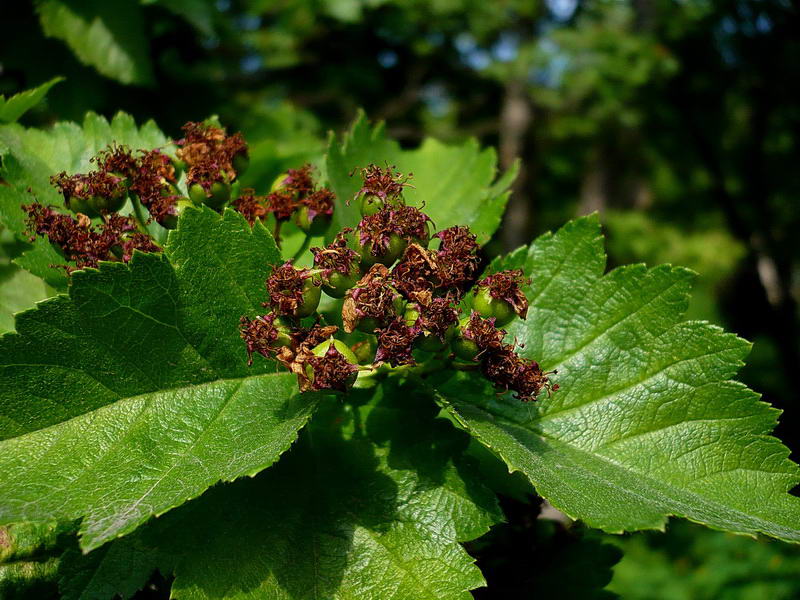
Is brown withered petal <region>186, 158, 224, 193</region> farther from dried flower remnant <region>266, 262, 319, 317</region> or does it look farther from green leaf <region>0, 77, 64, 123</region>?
green leaf <region>0, 77, 64, 123</region>

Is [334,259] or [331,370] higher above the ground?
[334,259]

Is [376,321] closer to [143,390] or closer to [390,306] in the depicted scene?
[390,306]

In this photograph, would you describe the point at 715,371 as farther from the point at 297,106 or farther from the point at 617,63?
the point at 617,63

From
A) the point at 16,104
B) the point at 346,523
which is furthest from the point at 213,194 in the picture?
the point at 346,523

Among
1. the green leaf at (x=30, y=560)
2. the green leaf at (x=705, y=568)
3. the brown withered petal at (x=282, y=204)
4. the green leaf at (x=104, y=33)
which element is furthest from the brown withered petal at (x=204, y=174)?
the green leaf at (x=705, y=568)

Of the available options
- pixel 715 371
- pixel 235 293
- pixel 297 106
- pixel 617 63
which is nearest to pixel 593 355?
pixel 715 371

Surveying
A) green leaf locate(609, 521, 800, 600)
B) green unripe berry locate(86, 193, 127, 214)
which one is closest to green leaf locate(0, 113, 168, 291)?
green unripe berry locate(86, 193, 127, 214)

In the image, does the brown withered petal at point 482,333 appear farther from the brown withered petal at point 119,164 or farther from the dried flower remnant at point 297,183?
the brown withered petal at point 119,164
